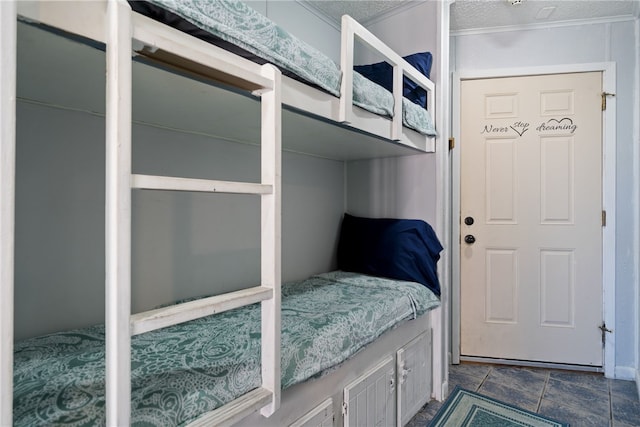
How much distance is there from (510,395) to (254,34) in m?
2.45

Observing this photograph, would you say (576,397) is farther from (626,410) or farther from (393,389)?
(393,389)

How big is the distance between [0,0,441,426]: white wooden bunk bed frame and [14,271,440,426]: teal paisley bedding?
0.08m

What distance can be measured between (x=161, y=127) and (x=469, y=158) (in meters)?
2.18

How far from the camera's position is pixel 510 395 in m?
2.21

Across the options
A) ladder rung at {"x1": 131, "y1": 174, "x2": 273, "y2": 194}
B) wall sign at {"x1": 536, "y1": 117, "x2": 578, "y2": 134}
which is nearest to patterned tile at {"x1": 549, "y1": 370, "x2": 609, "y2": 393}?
wall sign at {"x1": 536, "y1": 117, "x2": 578, "y2": 134}

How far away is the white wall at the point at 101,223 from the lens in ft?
4.01

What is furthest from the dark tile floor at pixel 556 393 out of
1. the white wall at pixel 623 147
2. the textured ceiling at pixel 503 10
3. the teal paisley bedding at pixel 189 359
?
the textured ceiling at pixel 503 10

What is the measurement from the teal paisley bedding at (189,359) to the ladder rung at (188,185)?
0.47 m

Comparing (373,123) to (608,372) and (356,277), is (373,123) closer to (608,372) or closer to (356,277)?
(356,277)

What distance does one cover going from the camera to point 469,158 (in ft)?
8.93

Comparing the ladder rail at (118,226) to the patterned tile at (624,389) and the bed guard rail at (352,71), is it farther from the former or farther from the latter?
the patterned tile at (624,389)

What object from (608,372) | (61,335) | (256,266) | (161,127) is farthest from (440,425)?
(161,127)

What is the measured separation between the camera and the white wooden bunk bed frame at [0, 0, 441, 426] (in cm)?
57

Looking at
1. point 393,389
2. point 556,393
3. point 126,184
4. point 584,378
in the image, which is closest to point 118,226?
point 126,184
